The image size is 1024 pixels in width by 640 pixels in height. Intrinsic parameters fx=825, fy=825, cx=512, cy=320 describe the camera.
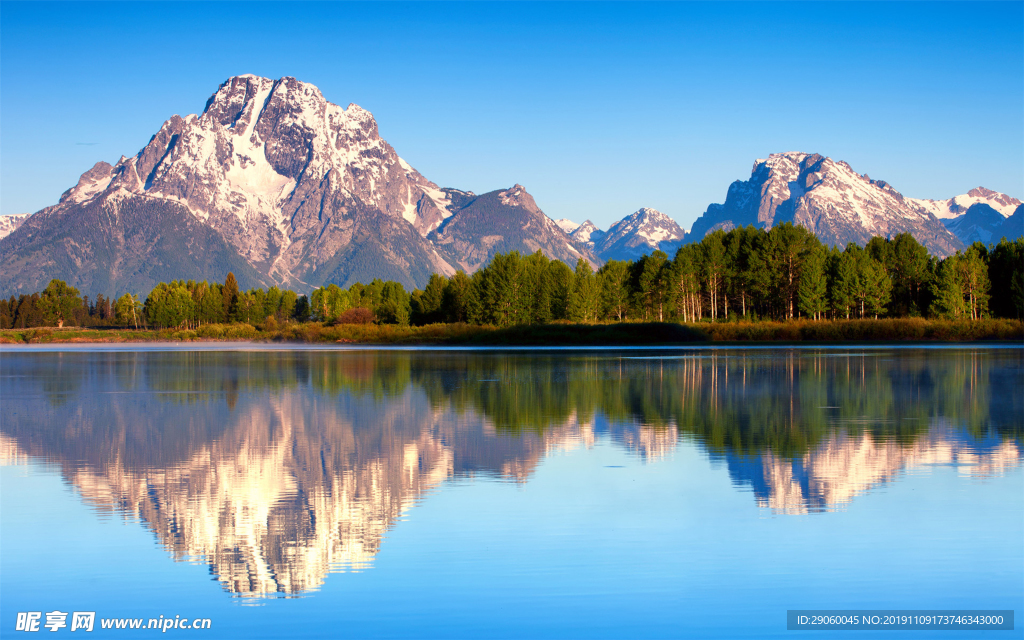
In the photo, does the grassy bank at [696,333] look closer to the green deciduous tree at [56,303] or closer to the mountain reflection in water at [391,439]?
the mountain reflection in water at [391,439]

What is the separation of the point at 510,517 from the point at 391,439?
7.91 meters

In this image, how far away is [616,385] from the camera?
3531 cm

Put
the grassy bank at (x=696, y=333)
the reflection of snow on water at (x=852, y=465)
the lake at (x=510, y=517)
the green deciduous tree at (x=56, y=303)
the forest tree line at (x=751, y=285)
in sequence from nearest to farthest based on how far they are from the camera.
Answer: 1. the lake at (x=510, y=517)
2. the reflection of snow on water at (x=852, y=465)
3. the grassy bank at (x=696, y=333)
4. the forest tree line at (x=751, y=285)
5. the green deciduous tree at (x=56, y=303)

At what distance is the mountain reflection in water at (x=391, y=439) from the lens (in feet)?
40.3

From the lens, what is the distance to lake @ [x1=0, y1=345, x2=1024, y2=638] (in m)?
9.02

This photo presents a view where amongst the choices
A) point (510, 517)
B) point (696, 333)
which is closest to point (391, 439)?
point (510, 517)

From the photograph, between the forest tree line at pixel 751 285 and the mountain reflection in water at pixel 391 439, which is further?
the forest tree line at pixel 751 285

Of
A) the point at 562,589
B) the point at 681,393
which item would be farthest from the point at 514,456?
the point at 681,393

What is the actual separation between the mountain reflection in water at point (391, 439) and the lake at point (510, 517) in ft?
0.28

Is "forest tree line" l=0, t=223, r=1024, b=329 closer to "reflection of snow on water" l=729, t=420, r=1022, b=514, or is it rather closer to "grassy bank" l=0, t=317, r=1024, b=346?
"grassy bank" l=0, t=317, r=1024, b=346

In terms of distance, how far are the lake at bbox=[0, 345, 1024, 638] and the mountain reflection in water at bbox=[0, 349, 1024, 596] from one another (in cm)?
8

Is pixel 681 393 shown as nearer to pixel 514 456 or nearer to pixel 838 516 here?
pixel 514 456

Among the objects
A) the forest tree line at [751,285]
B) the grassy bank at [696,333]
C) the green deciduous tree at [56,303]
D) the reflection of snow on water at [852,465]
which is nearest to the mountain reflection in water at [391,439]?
the reflection of snow on water at [852,465]

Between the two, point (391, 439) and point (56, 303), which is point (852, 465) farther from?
point (56, 303)
